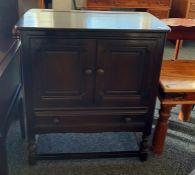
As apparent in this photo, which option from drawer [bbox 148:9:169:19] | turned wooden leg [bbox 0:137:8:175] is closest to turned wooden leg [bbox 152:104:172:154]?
turned wooden leg [bbox 0:137:8:175]

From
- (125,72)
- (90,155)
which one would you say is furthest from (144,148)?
(125,72)

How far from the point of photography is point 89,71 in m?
1.30

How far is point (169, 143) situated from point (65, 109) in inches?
31.1

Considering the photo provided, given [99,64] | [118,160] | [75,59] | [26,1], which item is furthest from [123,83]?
[26,1]

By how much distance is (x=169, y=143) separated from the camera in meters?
1.79

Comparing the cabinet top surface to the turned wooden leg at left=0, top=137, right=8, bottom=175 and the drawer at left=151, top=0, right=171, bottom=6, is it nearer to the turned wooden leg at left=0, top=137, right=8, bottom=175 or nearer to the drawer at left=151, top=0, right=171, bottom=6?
the turned wooden leg at left=0, top=137, right=8, bottom=175

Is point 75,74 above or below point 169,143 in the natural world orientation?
above

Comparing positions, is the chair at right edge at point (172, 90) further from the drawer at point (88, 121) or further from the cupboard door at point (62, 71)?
the cupboard door at point (62, 71)

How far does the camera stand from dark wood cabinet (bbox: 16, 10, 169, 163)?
124cm

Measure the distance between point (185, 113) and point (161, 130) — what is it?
483mm

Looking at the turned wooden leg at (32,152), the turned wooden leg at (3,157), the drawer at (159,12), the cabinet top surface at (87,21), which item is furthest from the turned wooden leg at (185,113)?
the drawer at (159,12)

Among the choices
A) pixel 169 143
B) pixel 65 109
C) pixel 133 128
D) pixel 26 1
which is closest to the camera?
pixel 65 109

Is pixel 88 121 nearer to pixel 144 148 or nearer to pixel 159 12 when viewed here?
pixel 144 148

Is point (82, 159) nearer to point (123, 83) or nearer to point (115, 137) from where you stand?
point (115, 137)
